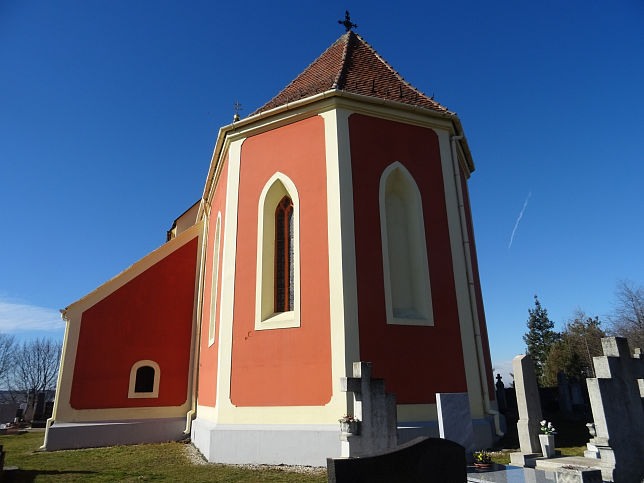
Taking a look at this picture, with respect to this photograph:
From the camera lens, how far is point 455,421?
593cm

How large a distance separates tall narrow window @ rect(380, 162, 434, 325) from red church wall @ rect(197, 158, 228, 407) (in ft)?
13.5

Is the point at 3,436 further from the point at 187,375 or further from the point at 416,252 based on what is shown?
the point at 416,252

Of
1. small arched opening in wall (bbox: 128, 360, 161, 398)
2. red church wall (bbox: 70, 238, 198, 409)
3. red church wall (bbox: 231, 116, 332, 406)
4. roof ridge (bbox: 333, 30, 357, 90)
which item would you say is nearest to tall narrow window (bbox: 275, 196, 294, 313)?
red church wall (bbox: 231, 116, 332, 406)

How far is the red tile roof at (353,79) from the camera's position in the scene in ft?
34.9

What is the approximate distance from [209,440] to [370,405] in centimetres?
439

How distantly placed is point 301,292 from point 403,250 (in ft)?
8.66

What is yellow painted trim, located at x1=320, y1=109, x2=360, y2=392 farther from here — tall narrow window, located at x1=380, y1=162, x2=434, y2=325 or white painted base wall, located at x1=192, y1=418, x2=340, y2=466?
tall narrow window, located at x1=380, y1=162, x2=434, y2=325

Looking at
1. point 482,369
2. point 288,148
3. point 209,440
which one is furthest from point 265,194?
point 482,369

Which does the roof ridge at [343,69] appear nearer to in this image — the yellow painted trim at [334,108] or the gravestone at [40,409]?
the yellow painted trim at [334,108]

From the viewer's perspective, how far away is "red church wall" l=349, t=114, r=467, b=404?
27.7 ft

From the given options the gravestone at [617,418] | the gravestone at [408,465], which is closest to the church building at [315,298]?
the gravestone at [617,418]

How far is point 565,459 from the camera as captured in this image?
634cm

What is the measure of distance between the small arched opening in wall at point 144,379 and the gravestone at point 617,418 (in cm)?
1152

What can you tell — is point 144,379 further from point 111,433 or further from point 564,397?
point 564,397
